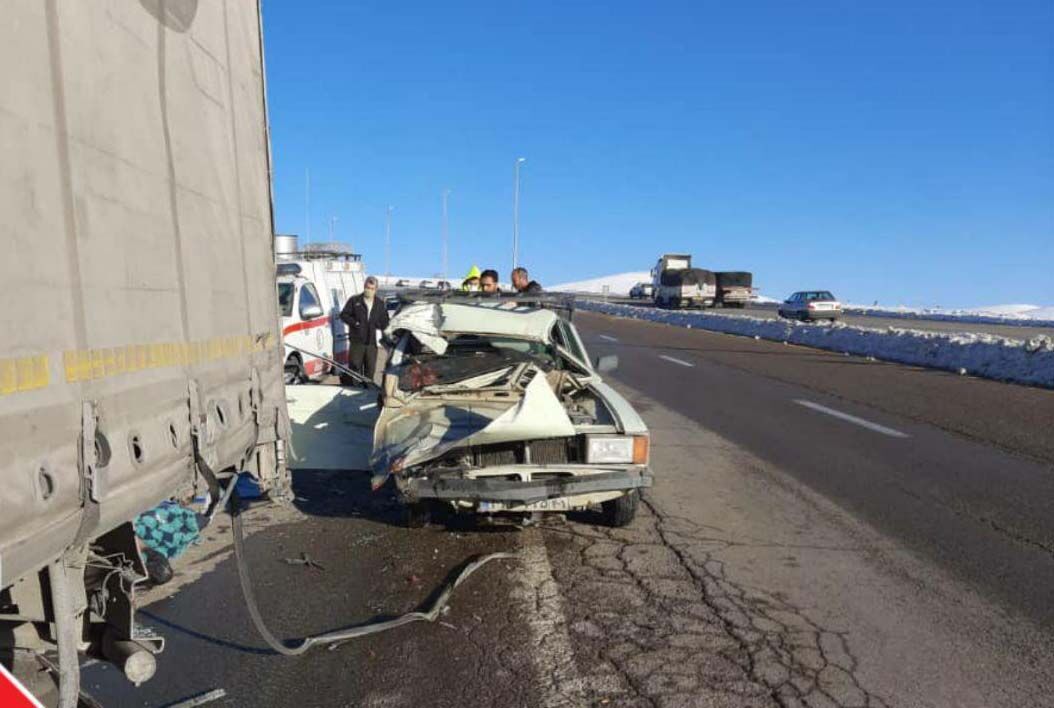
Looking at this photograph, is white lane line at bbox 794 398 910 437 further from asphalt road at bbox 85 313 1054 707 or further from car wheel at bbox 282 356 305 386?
car wheel at bbox 282 356 305 386

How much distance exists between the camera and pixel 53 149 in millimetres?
1789

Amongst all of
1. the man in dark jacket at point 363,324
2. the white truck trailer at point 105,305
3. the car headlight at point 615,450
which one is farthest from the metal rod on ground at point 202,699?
the man in dark jacket at point 363,324

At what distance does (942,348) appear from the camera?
60.7ft

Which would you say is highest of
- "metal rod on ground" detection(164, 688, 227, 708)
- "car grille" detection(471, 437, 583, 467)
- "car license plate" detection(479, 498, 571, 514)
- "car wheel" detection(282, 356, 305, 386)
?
"car grille" detection(471, 437, 583, 467)

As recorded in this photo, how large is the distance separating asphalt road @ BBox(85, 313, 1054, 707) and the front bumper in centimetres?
46

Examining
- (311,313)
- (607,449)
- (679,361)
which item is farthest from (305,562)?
(679,361)

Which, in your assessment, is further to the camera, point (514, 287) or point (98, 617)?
point (514, 287)

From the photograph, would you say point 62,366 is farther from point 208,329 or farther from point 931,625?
point 931,625

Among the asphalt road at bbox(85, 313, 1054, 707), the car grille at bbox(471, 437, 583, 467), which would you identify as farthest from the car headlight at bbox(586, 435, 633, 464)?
the asphalt road at bbox(85, 313, 1054, 707)

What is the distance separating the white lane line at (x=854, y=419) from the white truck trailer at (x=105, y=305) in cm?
914

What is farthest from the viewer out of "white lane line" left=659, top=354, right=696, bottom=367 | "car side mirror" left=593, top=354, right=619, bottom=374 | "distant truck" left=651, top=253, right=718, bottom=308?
"distant truck" left=651, top=253, right=718, bottom=308

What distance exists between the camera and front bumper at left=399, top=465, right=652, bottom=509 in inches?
197

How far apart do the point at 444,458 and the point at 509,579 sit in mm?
885

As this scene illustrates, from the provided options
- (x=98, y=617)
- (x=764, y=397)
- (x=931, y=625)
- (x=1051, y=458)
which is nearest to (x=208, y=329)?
(x=98, y=617)
